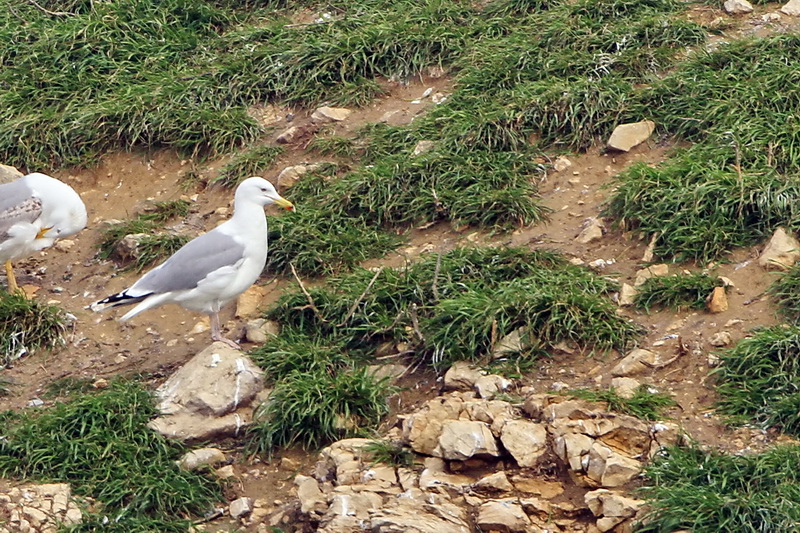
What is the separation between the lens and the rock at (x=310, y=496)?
5.31m

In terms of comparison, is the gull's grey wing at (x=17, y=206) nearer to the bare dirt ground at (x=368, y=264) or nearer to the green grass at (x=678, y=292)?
the bare dirt ground at (x=368, y=264)

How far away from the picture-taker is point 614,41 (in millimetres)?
8258

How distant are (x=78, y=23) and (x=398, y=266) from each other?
376cm

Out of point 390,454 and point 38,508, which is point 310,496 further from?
point 38,508

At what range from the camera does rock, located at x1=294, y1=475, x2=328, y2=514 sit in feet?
17.4

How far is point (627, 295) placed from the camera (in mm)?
6527

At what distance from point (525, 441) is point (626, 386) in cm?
70

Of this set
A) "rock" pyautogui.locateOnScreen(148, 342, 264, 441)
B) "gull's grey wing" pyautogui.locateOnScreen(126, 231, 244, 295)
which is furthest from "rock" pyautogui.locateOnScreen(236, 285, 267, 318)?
"rock" pyautogui.locateOnScreen(148, 342, 264, 441)

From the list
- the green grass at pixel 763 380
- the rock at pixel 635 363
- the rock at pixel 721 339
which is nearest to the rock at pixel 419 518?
the rock at pixel 635 363

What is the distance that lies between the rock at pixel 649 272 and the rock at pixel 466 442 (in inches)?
61.4

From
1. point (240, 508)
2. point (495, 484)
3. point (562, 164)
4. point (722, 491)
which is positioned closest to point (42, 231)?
point (240, 508)

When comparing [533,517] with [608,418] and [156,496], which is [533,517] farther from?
[156,496]

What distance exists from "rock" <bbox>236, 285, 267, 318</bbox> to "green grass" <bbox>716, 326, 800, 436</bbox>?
2635 millimetres

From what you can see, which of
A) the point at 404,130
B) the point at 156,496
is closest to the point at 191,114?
the point at 404,130
